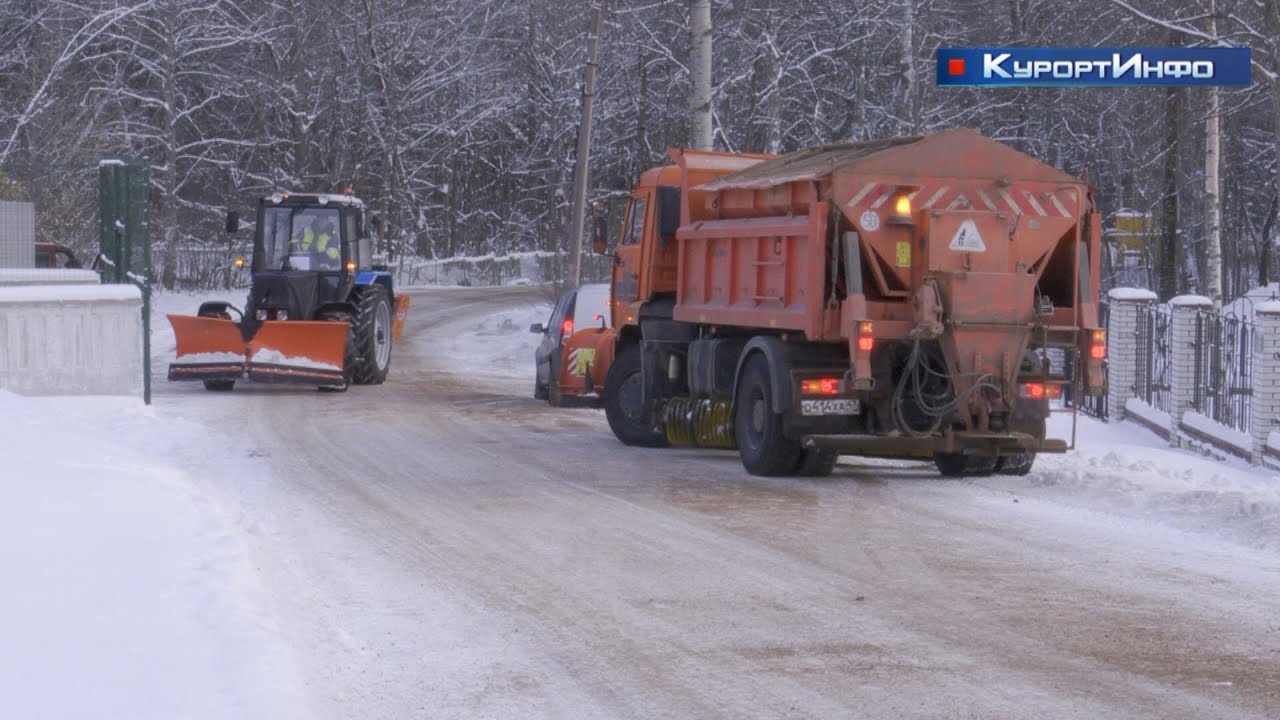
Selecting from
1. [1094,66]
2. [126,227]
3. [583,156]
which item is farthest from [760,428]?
[583,156]

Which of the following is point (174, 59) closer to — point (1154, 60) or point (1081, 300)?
point (1154, 60)

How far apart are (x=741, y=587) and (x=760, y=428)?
5.39 metres

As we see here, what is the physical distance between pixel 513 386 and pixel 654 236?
9440mm

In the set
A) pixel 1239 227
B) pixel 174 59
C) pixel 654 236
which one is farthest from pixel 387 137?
pixel 654 236

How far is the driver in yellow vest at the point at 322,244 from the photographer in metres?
24.3

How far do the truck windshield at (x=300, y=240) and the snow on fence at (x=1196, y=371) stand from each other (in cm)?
1135

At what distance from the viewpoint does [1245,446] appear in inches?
631

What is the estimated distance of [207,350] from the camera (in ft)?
72.0

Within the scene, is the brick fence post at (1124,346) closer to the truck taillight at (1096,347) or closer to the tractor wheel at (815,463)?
the truck taillight at (1096,347)

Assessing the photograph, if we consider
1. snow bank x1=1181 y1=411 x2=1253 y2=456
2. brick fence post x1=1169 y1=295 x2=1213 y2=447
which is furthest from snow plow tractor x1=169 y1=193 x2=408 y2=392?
snow bank x1=1181 y1=411 x2=1253 y2=456

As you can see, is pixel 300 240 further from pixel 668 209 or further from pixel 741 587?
pixel 741 587

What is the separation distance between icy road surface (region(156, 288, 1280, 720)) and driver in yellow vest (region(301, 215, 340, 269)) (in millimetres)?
8701

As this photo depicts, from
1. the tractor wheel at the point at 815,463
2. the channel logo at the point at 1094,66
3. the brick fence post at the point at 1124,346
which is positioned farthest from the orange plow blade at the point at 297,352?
the channel logo at the point at 1094,66

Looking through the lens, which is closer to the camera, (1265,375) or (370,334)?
(1265,375)
